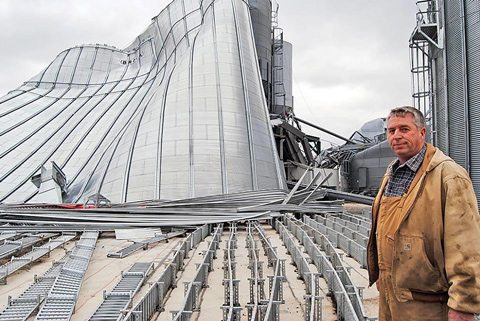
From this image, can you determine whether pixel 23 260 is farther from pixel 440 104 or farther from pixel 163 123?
pixel 440 104

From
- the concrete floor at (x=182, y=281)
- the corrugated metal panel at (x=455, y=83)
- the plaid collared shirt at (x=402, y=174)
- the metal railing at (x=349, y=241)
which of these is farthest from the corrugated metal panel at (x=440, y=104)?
the plaid collared shirt at (x=402, y=174)

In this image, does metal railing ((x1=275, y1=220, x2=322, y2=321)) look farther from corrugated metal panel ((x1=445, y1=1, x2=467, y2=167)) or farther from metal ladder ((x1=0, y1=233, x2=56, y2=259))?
corrugated metal panel ((x1=445, y1=1, x2=467, y2=167))

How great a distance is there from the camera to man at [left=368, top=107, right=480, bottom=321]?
2424 mm

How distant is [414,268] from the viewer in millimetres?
2629

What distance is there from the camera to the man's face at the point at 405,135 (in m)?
2.83

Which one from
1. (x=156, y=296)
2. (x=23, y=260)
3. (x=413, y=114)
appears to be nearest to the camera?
(x=413, y=114)

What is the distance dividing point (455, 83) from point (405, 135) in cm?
1740

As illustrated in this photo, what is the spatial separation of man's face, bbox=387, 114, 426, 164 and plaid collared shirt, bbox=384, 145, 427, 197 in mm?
54

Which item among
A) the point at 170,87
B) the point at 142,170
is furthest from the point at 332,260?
the point at 170,87

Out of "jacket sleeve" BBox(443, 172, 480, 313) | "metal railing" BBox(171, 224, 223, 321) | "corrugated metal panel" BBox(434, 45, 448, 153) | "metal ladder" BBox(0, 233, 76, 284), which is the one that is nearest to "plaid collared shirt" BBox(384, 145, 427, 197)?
"jacket sleeve" BBox(443, 172, 480, 313)

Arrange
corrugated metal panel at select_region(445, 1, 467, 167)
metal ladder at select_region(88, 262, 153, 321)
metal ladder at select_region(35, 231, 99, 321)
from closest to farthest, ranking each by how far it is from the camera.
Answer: metal ladder at select_region(88, 262, 153, 321), metal ladder at select_region(35, 231, 99, 321), corrugated metal panel at select_region(445, 1, 467, 167)

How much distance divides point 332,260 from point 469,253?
5.36 meters

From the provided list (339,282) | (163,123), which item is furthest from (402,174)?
(163,123)

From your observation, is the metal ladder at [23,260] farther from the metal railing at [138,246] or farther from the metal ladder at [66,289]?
the metal railing at [138,246]
